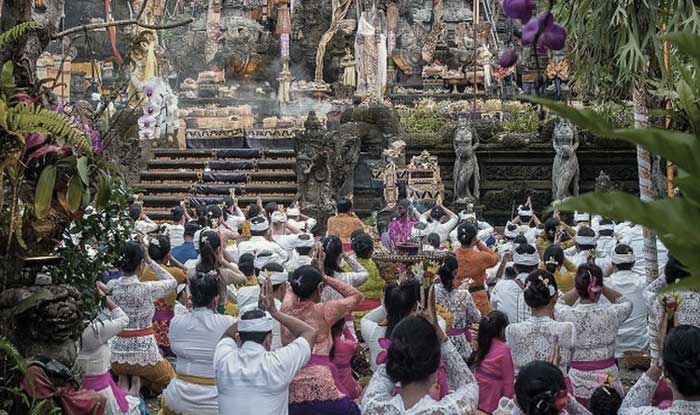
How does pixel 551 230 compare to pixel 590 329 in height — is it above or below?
below

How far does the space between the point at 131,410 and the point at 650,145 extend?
5.78m

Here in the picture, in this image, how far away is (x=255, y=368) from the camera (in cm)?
513

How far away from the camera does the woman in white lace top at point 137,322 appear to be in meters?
7.79

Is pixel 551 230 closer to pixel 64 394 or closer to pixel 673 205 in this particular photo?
pixel 64 394

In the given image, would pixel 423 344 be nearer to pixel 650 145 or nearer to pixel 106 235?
pixel 106 235

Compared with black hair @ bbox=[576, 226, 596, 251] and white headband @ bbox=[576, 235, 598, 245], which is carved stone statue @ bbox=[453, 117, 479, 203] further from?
white headband @ bbox=[576, 235, 598, 245]

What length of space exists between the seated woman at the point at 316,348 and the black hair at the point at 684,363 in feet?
6.75

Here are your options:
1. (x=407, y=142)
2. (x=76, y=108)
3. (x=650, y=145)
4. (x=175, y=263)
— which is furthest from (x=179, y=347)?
(x=407, y=142)

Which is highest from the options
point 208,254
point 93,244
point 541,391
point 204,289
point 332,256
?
point 93,244

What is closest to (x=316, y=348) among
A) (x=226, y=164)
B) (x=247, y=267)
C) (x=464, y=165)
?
(x=247, y=267)

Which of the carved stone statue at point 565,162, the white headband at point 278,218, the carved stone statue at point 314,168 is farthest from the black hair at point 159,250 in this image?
the carved stone statue at point 565,162

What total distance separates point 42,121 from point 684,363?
2.82 meters

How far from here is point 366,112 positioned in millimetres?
21125

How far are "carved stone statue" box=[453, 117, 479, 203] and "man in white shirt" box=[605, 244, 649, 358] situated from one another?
9919 millimetres
